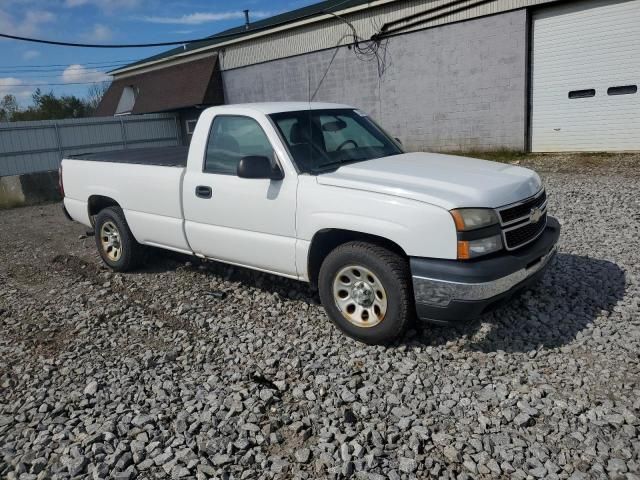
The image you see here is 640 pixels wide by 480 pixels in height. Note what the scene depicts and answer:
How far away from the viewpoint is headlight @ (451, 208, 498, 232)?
347 cm

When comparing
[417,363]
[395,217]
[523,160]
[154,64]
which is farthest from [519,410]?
[154,64]

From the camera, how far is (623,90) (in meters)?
12.5

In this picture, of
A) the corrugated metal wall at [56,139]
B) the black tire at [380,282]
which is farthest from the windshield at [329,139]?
the corrugated metal wall at [56,139]

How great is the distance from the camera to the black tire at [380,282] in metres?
3.76

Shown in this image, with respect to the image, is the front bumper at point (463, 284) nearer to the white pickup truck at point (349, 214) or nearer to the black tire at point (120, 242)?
the white pickup truck at point (349, 214)

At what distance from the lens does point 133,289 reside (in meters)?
5.78

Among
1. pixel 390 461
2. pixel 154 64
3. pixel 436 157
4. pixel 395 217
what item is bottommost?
pixel 390 461

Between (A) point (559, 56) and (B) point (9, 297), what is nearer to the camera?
(B) point (9, 297)

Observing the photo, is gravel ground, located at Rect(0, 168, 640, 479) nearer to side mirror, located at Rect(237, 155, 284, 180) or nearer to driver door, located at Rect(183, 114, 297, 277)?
driver door, located at Rect(183, 114, 297, 277)

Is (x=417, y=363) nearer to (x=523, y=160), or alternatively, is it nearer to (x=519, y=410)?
(x=519, y=410)

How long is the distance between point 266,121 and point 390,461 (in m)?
3.00

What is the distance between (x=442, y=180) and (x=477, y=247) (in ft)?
2.03

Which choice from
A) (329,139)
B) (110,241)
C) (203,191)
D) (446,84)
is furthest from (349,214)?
(446,84)

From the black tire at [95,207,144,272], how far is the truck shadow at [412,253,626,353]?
3.58 metres
